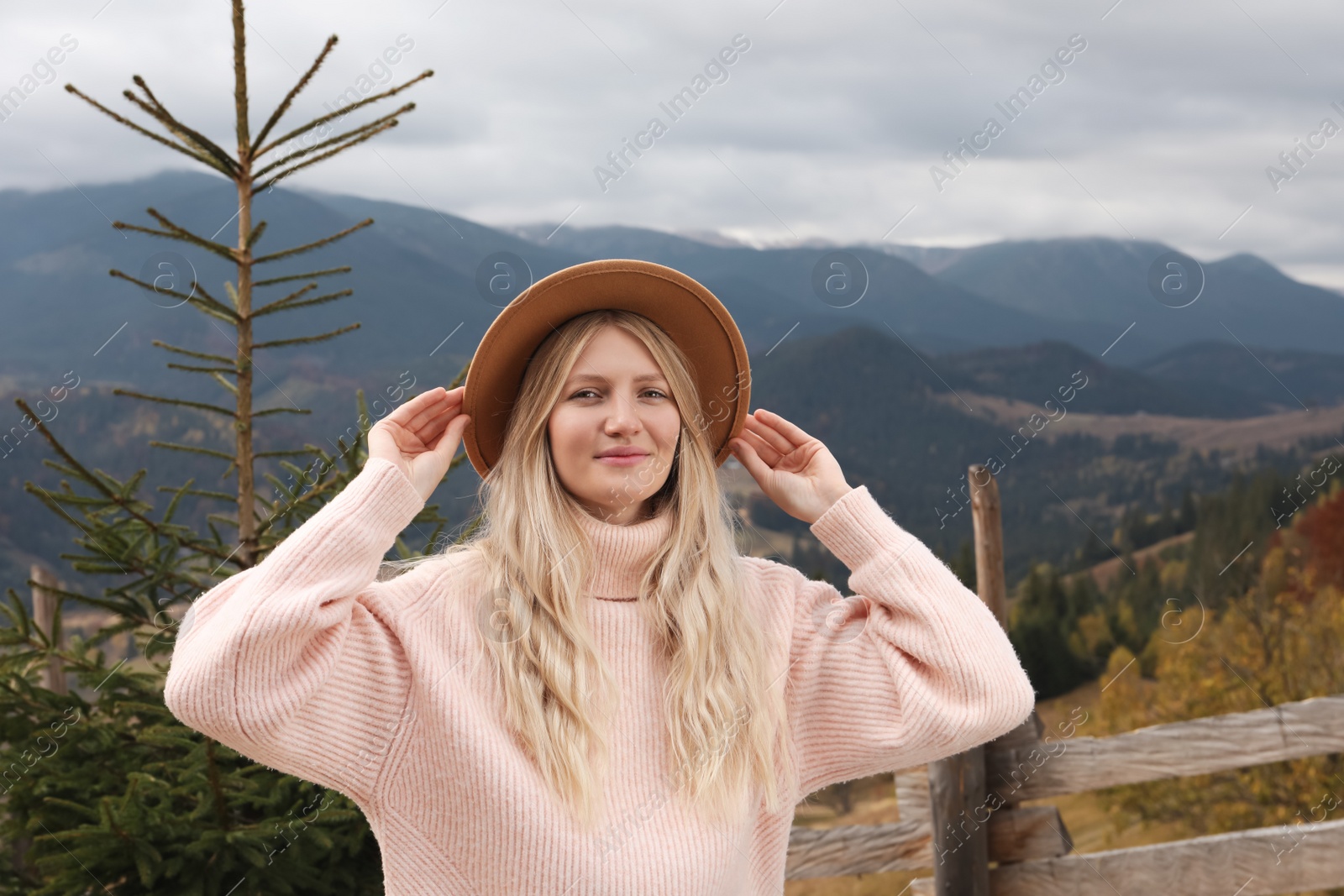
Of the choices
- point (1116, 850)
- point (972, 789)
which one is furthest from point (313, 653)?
point (1116, 850)

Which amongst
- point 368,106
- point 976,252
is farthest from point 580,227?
point 368,106

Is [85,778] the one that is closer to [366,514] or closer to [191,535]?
[191,535]

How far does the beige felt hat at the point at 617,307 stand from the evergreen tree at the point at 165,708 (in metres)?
0.84

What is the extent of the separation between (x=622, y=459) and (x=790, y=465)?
0.39 m

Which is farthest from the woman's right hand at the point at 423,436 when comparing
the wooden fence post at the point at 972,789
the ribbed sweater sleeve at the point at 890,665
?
the wooden fence post at the point at 972,789

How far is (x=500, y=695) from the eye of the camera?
167 centimetres

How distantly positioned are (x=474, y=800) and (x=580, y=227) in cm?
16214

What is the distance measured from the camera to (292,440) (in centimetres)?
5438

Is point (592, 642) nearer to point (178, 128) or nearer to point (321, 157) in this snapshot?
point (321, 157)

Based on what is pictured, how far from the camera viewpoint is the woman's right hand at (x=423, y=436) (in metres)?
1.77

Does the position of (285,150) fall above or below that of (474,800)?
above

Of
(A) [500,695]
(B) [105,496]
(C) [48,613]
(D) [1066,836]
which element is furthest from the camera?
(C) [48,613]

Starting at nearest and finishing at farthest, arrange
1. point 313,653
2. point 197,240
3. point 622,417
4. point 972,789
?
point 313,653 < point 622,417 < point 197,240 < point 972,789

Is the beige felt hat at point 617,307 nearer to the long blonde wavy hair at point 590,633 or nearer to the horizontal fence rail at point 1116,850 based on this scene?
the long blonde wavy hair at point 590,633
